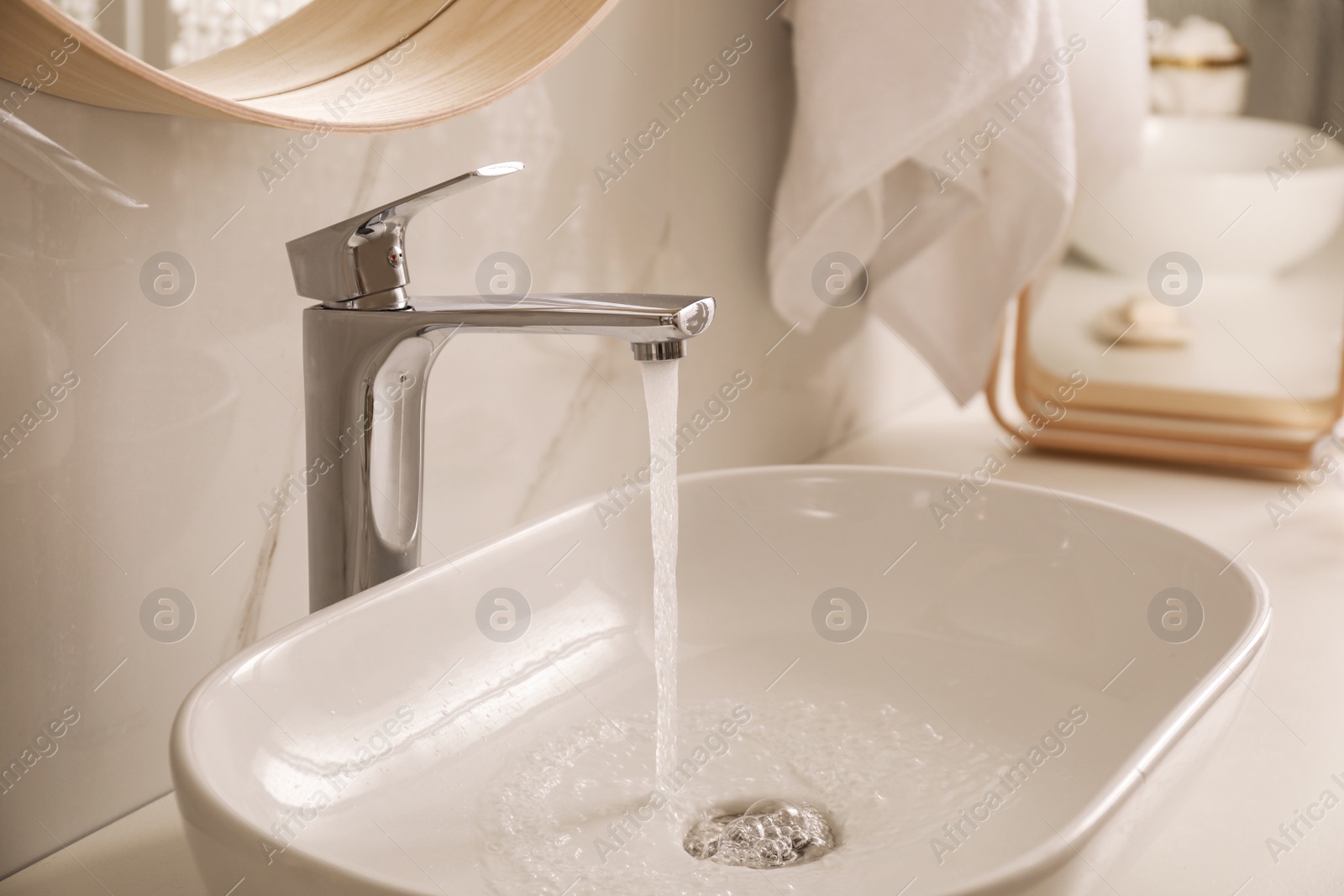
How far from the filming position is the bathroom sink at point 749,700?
0.48 metres

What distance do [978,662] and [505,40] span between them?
41cm

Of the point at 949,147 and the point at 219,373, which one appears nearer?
the point at 219,373

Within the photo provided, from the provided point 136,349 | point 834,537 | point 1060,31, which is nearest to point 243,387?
point 136,349

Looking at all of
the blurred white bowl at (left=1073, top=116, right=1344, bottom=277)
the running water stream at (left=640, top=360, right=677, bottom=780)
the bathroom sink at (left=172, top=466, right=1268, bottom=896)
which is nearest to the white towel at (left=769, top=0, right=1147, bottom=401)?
the blurred white bowl at (left=1073, top=116, right=1344, bottom=277)

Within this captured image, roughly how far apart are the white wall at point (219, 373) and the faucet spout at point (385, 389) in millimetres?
74

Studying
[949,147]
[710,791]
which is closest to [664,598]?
[710,791]

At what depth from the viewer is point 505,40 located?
64 cm

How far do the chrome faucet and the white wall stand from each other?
0.07m

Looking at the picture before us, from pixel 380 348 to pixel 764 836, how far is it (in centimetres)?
27

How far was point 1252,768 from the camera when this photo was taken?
25.7 inches

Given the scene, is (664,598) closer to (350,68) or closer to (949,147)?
(350,68)

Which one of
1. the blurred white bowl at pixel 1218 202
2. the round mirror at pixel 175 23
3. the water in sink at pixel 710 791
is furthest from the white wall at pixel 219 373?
the blurred white bowl at pixel 1218 202

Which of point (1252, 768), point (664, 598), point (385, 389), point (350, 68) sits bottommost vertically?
point (1252, 768)

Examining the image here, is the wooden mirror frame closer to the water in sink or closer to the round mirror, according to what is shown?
the round mirror
